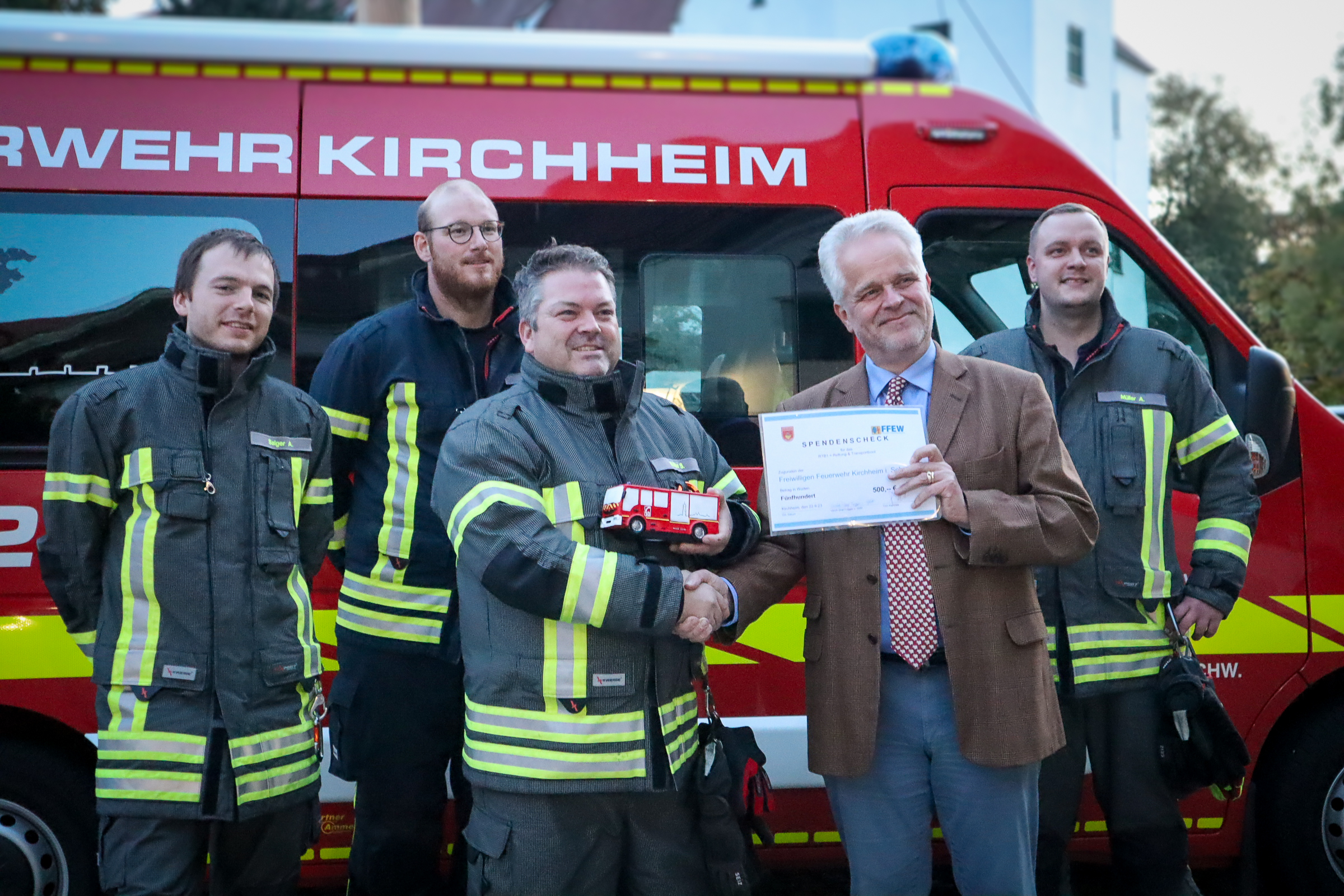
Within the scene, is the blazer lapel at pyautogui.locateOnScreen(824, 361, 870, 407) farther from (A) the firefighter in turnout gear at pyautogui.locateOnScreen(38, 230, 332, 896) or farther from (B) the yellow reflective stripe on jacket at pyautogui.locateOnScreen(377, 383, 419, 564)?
(A) the firefighter in turnout gear at pyautogui.locateOnScreen(38, 230, 332, 896)

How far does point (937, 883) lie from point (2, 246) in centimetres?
Result: 368

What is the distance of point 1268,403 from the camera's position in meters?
3.44

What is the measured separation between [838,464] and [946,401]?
0.94ft

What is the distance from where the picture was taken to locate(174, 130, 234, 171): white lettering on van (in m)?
3.38

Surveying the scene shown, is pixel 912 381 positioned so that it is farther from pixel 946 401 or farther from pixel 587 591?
pixel 587 591

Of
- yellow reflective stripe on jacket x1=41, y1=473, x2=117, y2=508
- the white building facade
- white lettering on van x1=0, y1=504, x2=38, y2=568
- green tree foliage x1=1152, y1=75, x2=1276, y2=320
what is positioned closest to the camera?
yellow reflective stripe on jacket x1=41, y1=473, x2=117, y2=508

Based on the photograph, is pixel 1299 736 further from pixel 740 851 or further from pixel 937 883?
pixel 740 851

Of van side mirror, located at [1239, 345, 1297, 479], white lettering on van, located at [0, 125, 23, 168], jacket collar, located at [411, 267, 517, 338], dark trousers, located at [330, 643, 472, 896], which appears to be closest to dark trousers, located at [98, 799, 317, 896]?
dark trousers, located at [330, 643, 472, 896]

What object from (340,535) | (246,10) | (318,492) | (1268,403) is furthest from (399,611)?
(246,10)

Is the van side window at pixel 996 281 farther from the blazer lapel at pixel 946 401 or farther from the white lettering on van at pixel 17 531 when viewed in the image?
the white lettering on van at pixel 17 531

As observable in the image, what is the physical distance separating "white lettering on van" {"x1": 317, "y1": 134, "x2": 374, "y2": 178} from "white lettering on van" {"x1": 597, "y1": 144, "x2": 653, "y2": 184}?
0.69 metres

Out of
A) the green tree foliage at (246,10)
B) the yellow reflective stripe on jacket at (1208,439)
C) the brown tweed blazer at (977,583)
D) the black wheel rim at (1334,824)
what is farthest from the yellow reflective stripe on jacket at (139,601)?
the green tree foliage at (246,10)

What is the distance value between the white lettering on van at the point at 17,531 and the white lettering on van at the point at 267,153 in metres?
1.15

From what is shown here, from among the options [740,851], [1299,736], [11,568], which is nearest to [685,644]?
[740,851]
